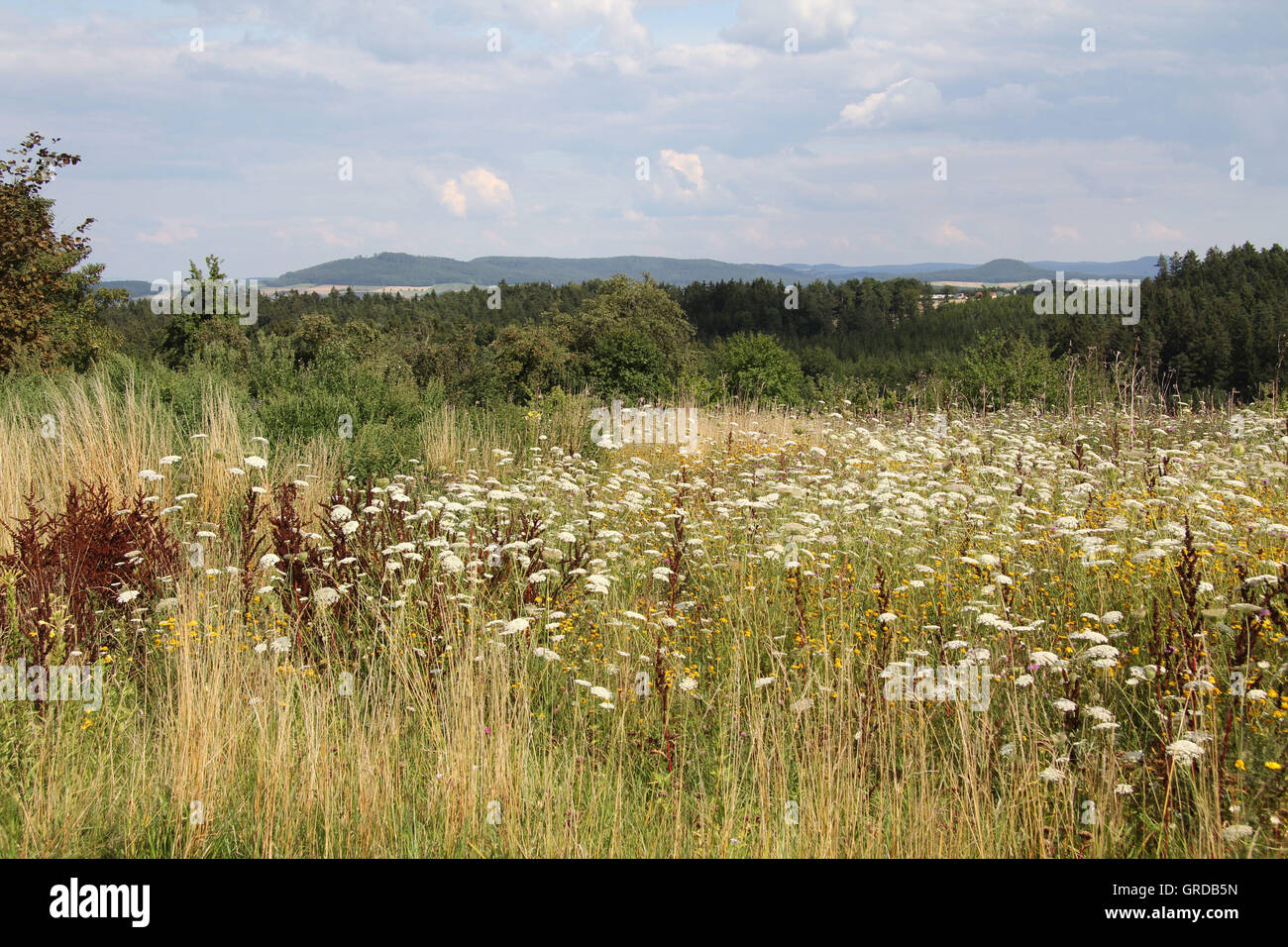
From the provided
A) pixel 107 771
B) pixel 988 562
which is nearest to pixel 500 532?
pixel 107 771

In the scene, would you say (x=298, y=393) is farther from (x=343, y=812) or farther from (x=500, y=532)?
(x=343, y=812)

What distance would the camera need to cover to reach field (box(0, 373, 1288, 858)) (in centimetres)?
267

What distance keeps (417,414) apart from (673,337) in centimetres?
3200

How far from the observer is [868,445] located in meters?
7.36
